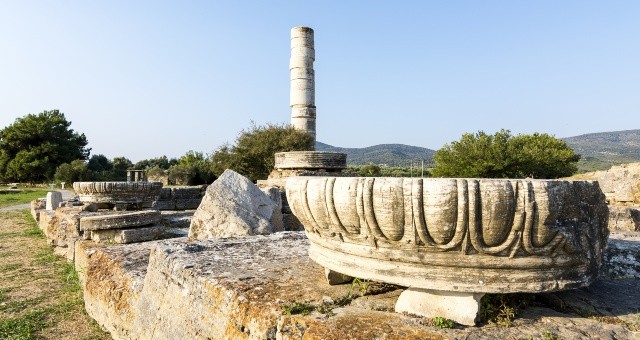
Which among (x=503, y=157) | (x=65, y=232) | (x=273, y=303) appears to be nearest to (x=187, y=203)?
(x=65, y=232)

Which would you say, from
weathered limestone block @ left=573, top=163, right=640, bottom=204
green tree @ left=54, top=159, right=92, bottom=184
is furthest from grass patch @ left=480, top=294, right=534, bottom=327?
green tree @ left=54, top=159, right=92, bottom=184

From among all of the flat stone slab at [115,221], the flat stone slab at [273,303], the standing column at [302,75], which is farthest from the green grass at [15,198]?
the flat stone slab at [273,303]

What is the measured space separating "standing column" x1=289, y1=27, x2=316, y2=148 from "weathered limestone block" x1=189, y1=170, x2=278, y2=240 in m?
17.7

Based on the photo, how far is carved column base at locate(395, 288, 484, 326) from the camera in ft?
5.64

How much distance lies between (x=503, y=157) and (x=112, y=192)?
96.6ft

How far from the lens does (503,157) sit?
102ft

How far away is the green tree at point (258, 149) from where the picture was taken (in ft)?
77.0

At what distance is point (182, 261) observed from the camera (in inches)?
107

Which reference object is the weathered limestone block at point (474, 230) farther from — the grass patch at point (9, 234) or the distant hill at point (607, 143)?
the distant hill at point (607, 143)

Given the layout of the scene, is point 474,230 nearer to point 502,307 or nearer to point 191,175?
point 502,307

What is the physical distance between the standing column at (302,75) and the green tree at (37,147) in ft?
82.0

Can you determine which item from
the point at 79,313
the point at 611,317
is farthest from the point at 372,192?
the point at 79,313

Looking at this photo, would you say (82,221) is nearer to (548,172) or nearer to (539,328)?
(539,328)

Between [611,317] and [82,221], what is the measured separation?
6.16 meters
